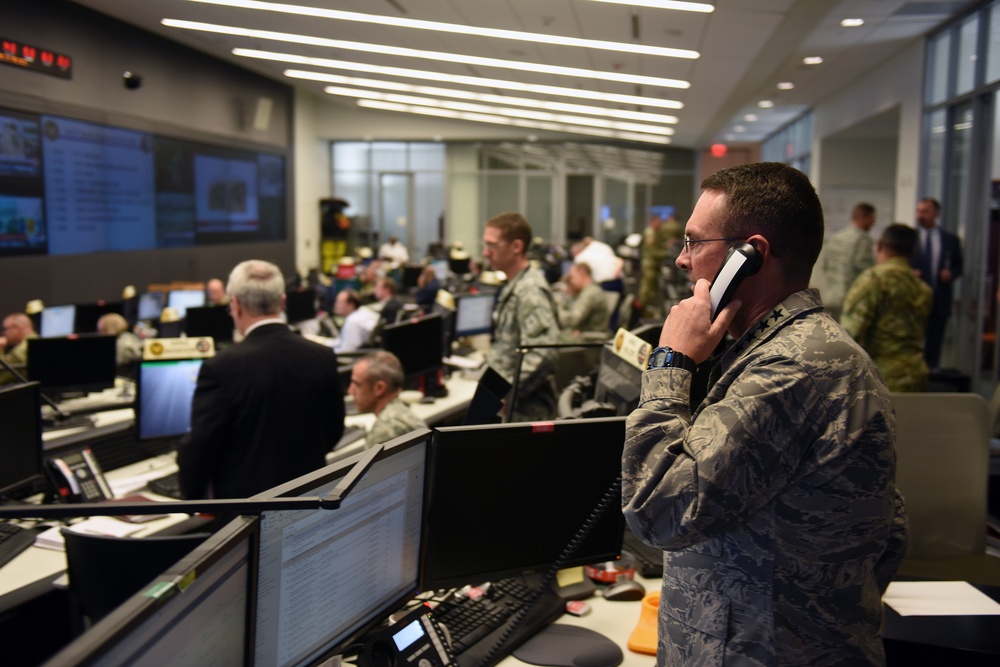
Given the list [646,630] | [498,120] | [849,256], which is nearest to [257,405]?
[646,630]

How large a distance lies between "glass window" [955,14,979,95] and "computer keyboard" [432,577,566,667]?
265 inches

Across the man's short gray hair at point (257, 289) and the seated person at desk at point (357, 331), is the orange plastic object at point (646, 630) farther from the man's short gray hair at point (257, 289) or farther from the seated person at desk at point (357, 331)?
the seated person at desk at point (357, 331)

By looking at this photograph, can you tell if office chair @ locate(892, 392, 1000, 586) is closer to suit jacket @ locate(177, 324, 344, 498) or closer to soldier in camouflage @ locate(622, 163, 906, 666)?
soldier in camouflage @ locate(622, 163, 906, 666)

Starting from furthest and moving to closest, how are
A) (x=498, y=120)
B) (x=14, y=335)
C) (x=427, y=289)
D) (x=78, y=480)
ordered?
(x=498, y=120)
(x=427, y=289)
(x=14, y=335)
(x=78, y=480)

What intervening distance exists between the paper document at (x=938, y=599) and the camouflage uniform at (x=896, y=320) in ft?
8.87

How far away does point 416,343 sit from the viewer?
4.80 metres

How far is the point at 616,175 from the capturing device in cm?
1855

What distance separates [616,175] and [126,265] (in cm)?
1158

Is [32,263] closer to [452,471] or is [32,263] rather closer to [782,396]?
[452,471]

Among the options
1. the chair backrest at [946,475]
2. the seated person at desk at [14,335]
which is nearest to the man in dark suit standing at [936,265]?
the chair backrest at [946,475]

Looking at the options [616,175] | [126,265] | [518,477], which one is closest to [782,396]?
[518,477]

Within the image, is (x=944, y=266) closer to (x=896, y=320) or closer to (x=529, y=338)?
(x=896, y=320)

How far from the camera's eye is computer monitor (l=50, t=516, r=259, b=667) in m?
0.84

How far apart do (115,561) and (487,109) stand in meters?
13.0
